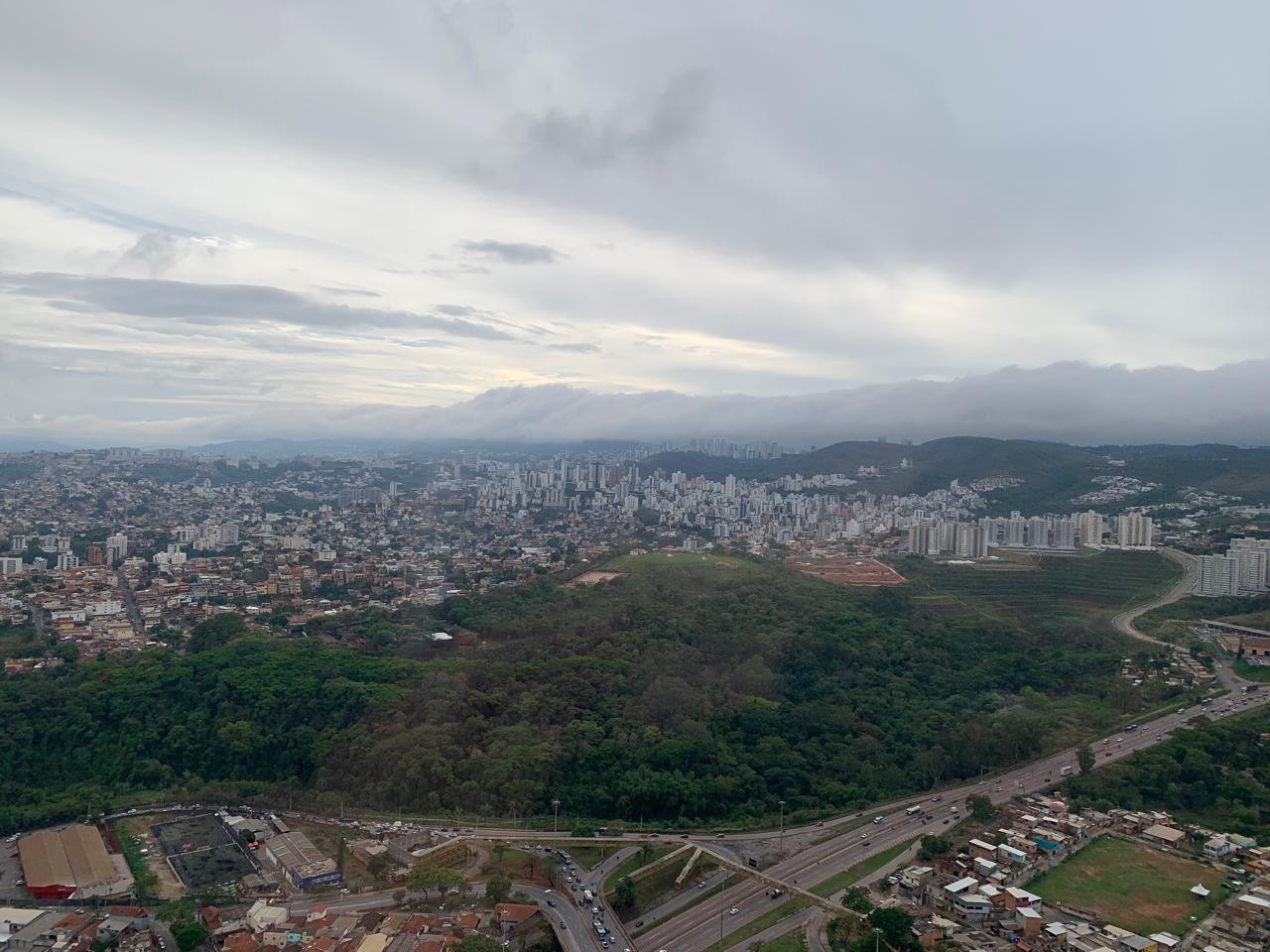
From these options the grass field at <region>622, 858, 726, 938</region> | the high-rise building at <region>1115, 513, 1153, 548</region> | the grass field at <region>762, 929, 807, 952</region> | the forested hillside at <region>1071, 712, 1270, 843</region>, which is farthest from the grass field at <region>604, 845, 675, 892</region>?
the high-rise building at <region>1115, 513, 1153, 548</region>

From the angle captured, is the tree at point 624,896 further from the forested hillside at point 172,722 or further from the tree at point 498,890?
the forested hillside at point 172,722

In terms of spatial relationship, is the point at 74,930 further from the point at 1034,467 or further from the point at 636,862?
the point at 1034,467

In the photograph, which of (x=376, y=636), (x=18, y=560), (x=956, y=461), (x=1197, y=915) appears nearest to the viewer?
(x=1197, y=915)

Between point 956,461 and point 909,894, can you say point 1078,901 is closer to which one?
point 909,894

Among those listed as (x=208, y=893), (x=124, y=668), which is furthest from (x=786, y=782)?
(x=124, y=668)

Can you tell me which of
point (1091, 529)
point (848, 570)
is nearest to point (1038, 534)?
point (1091, 529)

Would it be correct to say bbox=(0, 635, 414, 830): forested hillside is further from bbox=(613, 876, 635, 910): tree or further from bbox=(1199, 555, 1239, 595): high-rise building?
bbox=(1199, 555, 1239, 595): high-rise building

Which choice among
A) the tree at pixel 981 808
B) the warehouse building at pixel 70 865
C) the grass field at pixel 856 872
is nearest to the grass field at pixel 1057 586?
the tree at pixel 981 808
